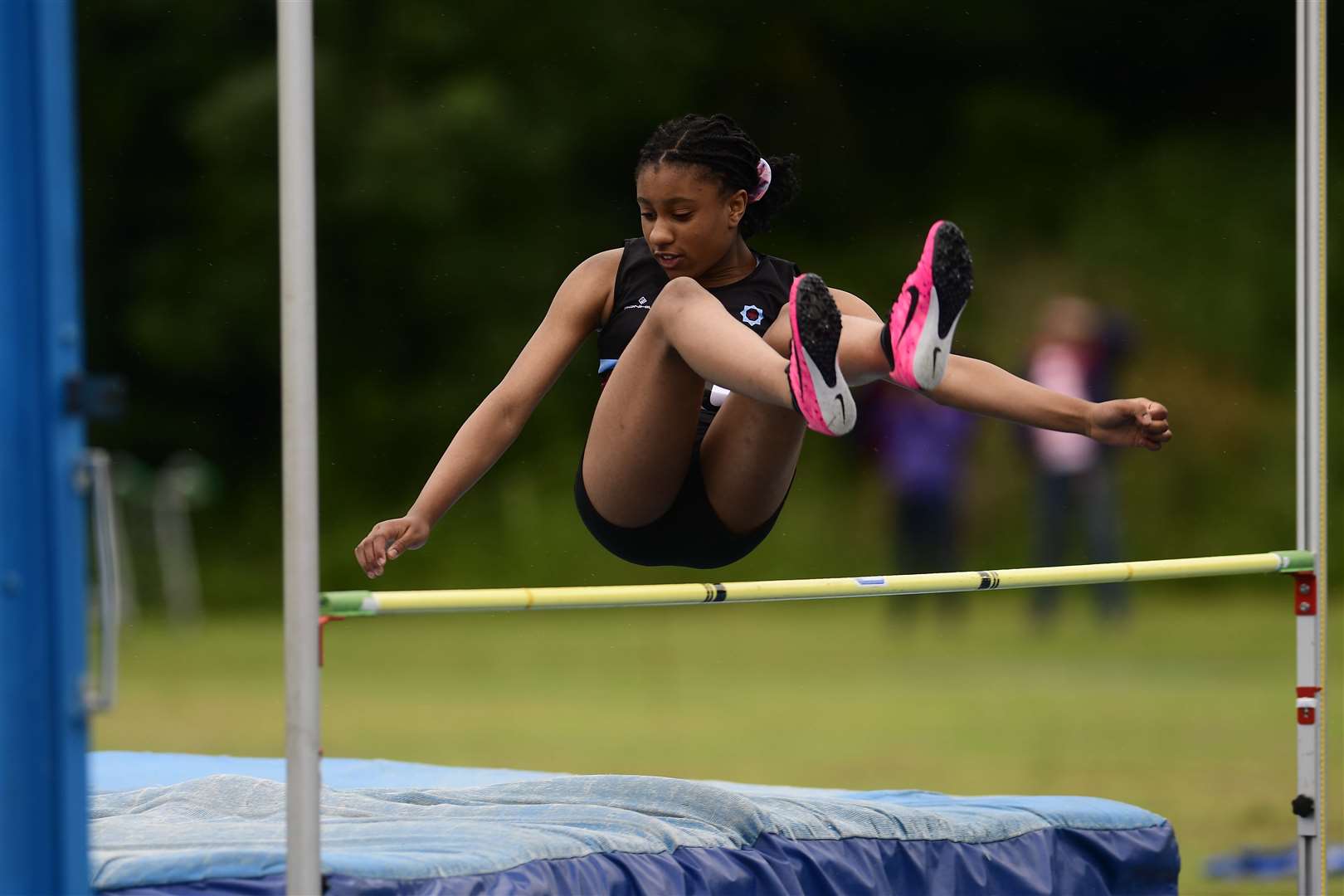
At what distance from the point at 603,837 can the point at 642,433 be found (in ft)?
1.88

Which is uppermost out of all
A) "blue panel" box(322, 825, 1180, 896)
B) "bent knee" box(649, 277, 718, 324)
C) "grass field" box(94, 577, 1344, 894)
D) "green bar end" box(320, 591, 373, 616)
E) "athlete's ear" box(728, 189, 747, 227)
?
"athlete's ear" box(728, 189, 747, 227)

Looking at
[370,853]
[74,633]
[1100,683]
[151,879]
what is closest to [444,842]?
[370,853]

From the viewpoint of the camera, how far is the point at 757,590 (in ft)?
7.97

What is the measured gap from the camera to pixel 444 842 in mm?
2268

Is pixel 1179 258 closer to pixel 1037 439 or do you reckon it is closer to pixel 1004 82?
pixel 1004 82

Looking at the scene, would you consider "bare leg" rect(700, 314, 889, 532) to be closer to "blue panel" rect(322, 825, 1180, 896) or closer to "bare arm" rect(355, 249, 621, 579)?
"bare arm" rect(355, 249, 621, 579)

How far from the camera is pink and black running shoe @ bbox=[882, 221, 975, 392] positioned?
217 centimetres

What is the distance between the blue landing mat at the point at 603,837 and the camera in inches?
83.0

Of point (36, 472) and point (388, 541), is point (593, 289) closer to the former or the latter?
point (388, 541)

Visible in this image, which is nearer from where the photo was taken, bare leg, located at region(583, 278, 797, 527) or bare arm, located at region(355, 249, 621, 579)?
bare leg, located at region(583, 278, 797, 527)

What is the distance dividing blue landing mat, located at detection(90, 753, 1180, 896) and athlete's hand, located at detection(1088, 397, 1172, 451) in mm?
693

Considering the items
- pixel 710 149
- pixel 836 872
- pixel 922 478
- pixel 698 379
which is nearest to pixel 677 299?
pixel 698 379

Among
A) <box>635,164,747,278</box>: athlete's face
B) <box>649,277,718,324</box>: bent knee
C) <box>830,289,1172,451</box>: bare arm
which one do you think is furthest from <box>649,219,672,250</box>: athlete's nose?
<box>830,289,1172,451</box>: bare arm

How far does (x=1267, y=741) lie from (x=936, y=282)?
166 inches
